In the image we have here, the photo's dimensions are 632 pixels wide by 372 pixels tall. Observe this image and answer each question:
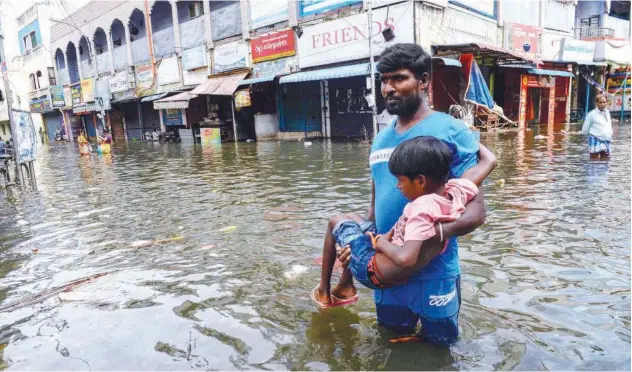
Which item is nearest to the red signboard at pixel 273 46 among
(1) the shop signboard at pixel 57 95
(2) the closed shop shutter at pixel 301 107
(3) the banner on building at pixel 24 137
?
(2) the closed shop shutter at pixel 301 107

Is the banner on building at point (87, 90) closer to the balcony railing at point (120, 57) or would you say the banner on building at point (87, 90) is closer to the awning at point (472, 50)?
the balcony railing at point (120, 57)

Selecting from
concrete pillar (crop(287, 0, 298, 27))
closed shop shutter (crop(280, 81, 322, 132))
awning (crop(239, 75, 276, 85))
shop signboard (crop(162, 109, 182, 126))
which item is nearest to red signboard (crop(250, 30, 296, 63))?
concrete pillar (crop(287, 0, 298, 27))

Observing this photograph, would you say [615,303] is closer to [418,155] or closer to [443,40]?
[418,155]

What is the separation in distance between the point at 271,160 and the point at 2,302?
9193 millimetres

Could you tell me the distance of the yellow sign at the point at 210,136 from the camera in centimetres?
2062

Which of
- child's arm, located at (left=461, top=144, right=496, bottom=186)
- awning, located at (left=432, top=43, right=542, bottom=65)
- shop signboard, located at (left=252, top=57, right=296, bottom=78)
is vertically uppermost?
shop signboard, located at (left=252, top=57, right=296, bottom=78)

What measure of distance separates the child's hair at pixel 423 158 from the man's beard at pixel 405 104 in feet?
0.83

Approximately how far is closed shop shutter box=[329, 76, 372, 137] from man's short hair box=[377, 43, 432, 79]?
16283 mm

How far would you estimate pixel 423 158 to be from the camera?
184 centimetres

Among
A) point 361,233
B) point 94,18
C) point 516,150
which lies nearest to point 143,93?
point 94,18

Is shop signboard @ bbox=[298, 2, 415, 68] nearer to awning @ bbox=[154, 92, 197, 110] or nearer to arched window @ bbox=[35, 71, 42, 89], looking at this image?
awning @ bbox=[154, 92, 197, 110]

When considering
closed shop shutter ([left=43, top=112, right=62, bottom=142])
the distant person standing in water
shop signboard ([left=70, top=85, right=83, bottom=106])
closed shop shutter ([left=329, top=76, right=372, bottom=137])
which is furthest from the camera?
closed shop shutter ([left=43, top=112, right=62, bottom=142])

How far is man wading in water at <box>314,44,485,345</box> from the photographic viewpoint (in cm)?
203

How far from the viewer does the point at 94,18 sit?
29.8 m
